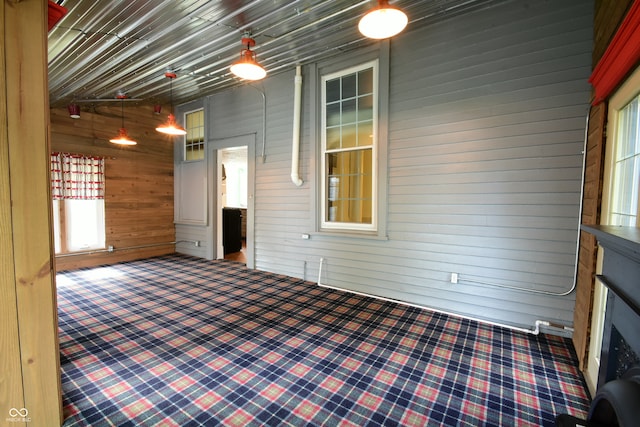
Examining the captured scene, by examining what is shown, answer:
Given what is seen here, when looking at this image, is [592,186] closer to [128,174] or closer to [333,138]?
[333,138]

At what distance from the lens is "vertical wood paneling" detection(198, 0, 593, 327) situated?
263cm

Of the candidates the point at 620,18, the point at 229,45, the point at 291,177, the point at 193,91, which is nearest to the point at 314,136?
the point at 291,177

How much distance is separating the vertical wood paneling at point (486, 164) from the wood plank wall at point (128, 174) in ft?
14.6

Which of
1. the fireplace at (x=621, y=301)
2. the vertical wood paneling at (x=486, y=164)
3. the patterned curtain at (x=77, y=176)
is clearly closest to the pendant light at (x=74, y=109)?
the patterned curtain at (x=77, y=176)

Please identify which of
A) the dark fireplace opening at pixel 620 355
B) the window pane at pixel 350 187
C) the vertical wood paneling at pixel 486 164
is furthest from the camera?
the window pane at pixel 350 187

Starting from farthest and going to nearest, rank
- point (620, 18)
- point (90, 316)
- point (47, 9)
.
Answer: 1. point (90, 316)
2. point (620, 18)
3. point (47, 9)

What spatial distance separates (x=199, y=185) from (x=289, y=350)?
4549 millimetres

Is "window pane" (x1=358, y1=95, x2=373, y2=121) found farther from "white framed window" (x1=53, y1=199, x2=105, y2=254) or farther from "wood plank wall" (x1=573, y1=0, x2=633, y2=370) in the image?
"white framed window" (x1=53, y1=199, x2=105, y2=254)

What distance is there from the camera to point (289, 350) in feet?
8.05

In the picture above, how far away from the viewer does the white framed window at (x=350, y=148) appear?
3.83 metres

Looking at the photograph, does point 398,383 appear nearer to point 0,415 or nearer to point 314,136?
point 0,415

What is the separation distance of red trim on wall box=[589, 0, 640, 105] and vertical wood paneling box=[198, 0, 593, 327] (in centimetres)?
61

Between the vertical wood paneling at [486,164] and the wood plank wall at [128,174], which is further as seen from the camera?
the wood plank wall at [128,174]

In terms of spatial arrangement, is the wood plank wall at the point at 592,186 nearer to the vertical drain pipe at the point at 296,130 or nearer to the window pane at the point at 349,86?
the window pane at the point at 349,86
